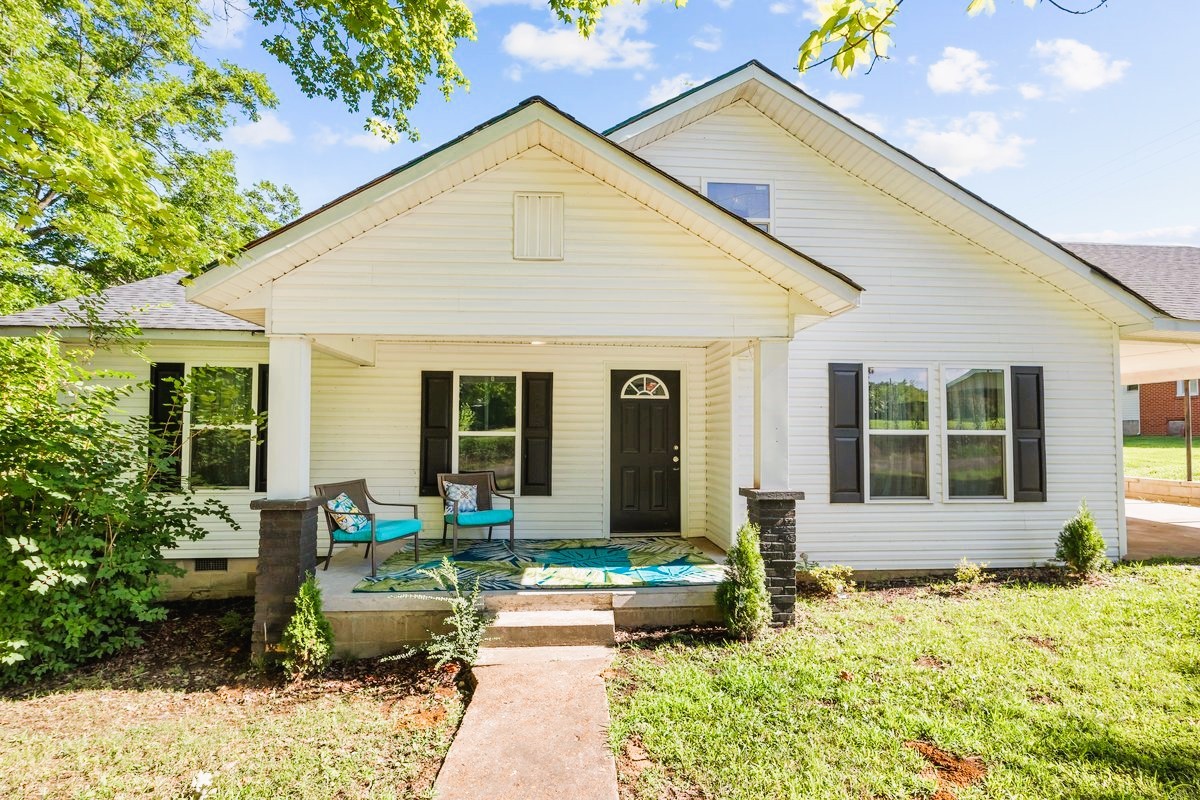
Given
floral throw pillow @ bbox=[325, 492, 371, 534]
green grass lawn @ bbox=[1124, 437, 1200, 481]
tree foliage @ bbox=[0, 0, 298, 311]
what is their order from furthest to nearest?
green grass lawn @ bbox=[1124, 437, 1200, 481] < tree foliage @ bbox=[0, 0, 298, 311] < floral throw pillow @ bbox=[325, 492, 371, 534]

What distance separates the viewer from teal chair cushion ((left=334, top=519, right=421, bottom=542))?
579cm

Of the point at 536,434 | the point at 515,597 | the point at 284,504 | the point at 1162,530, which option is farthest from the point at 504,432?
the point at 1162,530

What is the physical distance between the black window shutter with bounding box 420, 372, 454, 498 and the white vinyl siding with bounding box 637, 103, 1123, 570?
3.90 m

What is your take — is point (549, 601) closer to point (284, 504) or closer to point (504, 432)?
point (284, 504)

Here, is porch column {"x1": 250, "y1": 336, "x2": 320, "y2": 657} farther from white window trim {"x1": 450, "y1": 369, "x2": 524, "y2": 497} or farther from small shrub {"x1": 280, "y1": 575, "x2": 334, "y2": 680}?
white window trim {"x1": 450, "y1": 369, "x2": 524, "y2": 497}

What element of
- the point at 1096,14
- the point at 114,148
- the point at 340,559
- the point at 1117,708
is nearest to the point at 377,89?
the point at 114,148

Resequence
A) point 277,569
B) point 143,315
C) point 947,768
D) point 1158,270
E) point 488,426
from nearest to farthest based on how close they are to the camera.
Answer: point 947,768, point 277,569, point 143,315, point 488,426, point 1158,270

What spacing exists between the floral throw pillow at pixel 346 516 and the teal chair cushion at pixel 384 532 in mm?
56

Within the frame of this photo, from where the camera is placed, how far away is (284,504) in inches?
179

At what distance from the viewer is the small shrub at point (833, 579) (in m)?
6.14

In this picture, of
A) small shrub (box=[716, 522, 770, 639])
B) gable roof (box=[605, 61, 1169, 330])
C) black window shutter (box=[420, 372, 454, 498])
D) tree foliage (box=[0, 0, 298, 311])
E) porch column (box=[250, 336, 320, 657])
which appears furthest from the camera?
tree foliage (box=[0, 0, 298, 311])

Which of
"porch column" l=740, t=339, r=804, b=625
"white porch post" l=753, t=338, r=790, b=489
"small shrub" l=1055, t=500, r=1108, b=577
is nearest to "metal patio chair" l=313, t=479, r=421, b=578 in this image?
"porch column" l=740, t=339, r=804, b=625

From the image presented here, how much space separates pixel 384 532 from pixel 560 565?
1.86 m

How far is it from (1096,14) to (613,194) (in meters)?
3.20
